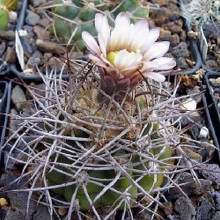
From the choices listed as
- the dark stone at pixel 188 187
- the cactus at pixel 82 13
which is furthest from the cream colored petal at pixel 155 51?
the cactus at pixel 82 13

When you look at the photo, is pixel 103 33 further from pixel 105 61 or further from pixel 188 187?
pixel 188 187

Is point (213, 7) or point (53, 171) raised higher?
point (213, 7)

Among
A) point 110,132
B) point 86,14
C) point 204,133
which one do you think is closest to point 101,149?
point 110,132

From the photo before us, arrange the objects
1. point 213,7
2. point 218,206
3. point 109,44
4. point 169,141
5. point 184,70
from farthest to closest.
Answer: point 213,7 < point 184,70 < point 218,206 < point 169,141 < point 109,44

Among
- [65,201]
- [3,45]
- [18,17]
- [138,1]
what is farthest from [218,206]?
[18,17]

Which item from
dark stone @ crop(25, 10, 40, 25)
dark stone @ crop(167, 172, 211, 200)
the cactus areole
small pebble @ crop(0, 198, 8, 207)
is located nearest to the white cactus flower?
the cactus areole

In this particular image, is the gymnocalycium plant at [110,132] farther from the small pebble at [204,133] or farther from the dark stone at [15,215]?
the small pebble at [204,133]

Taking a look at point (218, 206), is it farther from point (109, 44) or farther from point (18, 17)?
point (18, 17)

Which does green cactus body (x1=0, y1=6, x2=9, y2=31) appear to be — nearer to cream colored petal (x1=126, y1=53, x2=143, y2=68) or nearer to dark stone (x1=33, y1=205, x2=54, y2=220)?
dark stone (x1=33, y1=205, x2=54, y2=220)
